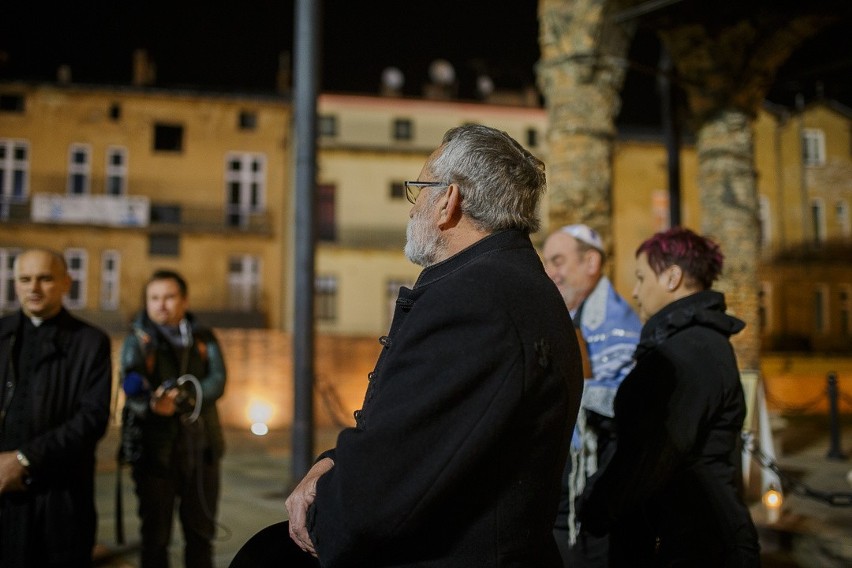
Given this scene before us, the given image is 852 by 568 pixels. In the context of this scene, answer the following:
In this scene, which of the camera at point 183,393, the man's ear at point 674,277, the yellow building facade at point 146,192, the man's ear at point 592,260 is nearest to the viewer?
the man's ear at point 674,277

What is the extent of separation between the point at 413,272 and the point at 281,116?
30.8 feet

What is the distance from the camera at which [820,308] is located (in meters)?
36.8

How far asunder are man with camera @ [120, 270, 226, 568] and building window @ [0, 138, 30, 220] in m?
32.5

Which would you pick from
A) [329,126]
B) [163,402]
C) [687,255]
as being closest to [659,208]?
[329,126]

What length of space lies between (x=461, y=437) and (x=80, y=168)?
35.6m

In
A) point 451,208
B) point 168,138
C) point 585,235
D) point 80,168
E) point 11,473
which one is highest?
point 168,138

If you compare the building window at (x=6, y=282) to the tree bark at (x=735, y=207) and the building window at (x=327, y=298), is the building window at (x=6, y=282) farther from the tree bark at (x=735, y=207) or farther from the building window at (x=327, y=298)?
the tree bark at (x=735, y=207)

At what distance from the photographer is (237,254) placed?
33.7m

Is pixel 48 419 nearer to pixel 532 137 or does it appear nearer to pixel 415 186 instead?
pixel 415 186

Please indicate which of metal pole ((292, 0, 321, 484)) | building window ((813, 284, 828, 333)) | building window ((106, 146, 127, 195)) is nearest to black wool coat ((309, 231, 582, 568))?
metal pole ((292, 0, 321, 484))

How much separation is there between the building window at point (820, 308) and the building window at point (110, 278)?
3325 centimetres

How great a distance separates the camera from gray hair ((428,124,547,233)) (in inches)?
73.4

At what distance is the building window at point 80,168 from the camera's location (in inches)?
1298

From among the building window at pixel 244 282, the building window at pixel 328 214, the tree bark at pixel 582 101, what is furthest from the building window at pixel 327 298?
the tree bark at pixel 582 101
